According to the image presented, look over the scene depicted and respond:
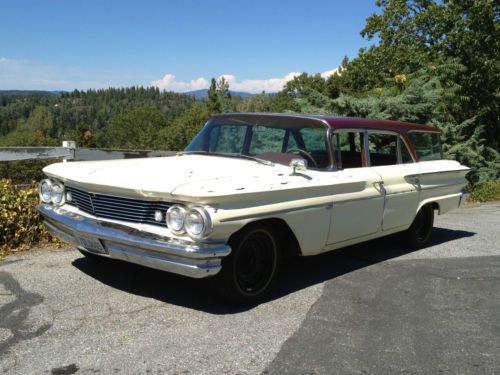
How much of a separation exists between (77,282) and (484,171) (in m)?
13.1

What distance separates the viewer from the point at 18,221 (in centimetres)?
575

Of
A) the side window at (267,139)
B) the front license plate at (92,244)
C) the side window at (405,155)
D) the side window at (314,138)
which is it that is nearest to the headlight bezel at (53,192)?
the front license plate at (92,244)

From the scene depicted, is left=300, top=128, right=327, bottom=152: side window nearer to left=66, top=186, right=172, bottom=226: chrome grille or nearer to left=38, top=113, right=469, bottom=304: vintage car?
left=38, top=113, right=469, bottom=304: vintage car

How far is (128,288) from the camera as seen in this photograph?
446 cm

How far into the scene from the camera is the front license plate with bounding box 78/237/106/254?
4051 mm

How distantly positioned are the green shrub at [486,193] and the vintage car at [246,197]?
7573 mm

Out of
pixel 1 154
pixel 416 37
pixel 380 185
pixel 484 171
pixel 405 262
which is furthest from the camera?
pixel 416 37

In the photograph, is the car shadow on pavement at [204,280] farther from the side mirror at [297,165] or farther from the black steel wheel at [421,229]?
the side mirror at [297,165]

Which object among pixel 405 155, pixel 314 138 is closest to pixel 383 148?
pixel 405 155

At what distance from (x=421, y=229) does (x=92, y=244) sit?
4.27 meters

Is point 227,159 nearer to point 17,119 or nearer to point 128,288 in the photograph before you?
point 128,288

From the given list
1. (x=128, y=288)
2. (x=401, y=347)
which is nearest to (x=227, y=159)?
(x=128, y=288)

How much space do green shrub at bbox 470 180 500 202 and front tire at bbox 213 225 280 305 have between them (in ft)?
33.7

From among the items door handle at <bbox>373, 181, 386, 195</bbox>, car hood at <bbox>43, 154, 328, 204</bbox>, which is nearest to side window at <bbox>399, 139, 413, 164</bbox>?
door handle at <bbox>373, 181, 386, 195</bbox>
